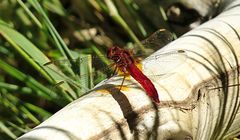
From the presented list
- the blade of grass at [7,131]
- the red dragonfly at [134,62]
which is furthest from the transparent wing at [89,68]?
the blade of grass at [7,131]

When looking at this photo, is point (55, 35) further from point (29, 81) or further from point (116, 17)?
point (116, 17)

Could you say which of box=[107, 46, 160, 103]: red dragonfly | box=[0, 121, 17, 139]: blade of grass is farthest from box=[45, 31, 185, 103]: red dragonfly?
box=[0, 121, 17, 139]: blade of grass

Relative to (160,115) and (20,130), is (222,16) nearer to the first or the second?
(160,115)

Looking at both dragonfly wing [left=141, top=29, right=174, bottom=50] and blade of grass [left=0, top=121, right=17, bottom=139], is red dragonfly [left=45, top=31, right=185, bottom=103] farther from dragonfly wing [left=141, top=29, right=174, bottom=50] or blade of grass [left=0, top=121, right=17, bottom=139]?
blade of grass [left=0, top=121, right=17, bottom=139]

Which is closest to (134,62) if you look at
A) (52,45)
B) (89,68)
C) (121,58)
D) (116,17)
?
(121,58)

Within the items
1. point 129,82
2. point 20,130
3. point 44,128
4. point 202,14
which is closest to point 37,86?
point 20,130

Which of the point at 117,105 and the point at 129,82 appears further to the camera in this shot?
the point at 129,82

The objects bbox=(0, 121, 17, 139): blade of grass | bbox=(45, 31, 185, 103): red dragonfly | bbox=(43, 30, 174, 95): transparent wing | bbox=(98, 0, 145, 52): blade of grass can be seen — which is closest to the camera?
bbox=(45, 31, 185, 103): red dragonfly

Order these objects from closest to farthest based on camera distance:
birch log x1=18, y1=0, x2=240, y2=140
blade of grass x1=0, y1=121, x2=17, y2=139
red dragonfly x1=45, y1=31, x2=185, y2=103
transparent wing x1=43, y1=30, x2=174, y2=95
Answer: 1. birch log x1=18, y1=0, x2=240, y2=140
2. red dragonfly x1=45, y1=31, x2=185, y2=103
3. transparent wing x1=43, y1=30, x2=174, y2=95
4. blade of grass x1=0, y1=121, x2=17, y2=139
